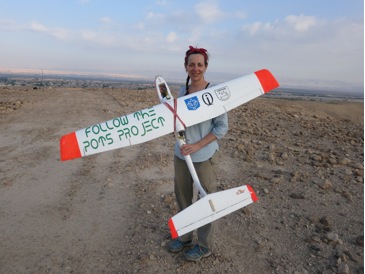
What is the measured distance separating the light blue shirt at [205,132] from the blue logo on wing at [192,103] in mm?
204

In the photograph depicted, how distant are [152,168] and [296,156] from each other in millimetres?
3570

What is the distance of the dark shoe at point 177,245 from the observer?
140 inches

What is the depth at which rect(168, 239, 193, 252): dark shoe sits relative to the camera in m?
3.55

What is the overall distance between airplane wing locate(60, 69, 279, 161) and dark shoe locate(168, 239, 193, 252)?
133 cm

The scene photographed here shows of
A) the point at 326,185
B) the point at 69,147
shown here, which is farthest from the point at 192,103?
the point at 326,185

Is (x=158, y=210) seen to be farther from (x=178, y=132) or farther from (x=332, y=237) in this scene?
(x=332, y=237)

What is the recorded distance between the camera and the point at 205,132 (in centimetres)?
333

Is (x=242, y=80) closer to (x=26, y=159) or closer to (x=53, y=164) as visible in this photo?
(x=53, y=164)

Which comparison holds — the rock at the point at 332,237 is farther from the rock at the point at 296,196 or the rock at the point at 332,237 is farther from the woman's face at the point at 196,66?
the woman's face at the point at 196,66

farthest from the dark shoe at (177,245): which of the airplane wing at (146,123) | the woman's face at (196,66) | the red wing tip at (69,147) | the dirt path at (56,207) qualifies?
the woman's face at (196,66)

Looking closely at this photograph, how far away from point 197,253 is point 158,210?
128cm

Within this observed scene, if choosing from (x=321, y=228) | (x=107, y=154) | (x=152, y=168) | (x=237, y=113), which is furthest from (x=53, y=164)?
(x=237, y=113)

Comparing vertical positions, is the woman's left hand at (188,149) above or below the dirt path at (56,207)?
above

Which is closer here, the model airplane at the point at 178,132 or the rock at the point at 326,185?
the model airplane at the point at 178,132
